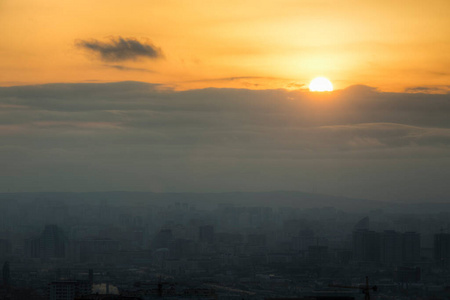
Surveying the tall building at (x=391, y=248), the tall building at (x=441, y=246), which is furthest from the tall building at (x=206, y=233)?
the tall building at (x=441, y=246)

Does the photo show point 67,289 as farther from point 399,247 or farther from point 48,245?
point 48,245

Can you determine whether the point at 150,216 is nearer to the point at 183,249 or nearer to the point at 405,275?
the point at 183,249

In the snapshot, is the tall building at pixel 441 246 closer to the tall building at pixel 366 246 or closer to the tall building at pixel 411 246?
the tall building at pixel 411 246

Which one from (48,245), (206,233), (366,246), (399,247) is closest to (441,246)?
(399,247)

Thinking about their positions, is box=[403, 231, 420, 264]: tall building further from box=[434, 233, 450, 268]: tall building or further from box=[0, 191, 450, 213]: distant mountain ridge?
box=[0, 191, 450, 213]: distant mountain ridge

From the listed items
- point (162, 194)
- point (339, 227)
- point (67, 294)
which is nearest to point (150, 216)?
point (162, 194)

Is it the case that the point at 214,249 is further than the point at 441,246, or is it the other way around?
the point at 214,249

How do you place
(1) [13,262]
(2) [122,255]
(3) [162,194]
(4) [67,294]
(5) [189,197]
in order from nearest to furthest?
(4) [67,294] → (1) [13,262] → (2) [122,255] → (3) [162,194] → (5) [189,197]

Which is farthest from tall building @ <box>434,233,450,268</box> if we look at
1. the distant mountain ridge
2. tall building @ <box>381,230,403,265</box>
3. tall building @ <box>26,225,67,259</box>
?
tall building @ <box>26,225,67,259</box>
